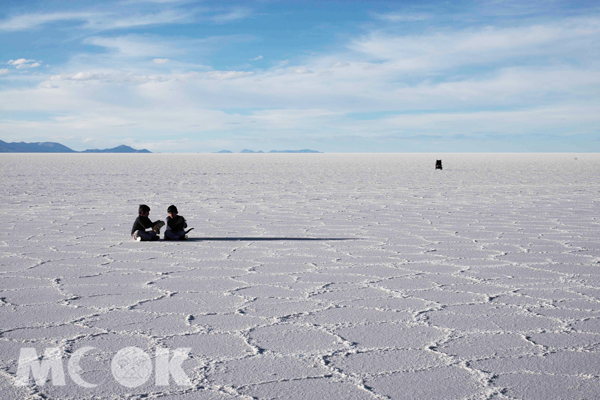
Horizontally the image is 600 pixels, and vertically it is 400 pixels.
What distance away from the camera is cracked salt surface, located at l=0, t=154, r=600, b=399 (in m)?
2.29

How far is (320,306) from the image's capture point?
3.33 metres

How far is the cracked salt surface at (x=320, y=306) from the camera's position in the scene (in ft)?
7.51

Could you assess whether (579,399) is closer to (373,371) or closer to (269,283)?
(373,371)

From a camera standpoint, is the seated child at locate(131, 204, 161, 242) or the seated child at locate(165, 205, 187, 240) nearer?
the seated child at locate(131, 204, 161, 242)

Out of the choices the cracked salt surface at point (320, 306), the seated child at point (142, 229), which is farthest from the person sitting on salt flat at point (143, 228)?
the cracked salt surface at point (320, 306)

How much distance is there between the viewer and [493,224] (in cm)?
689
